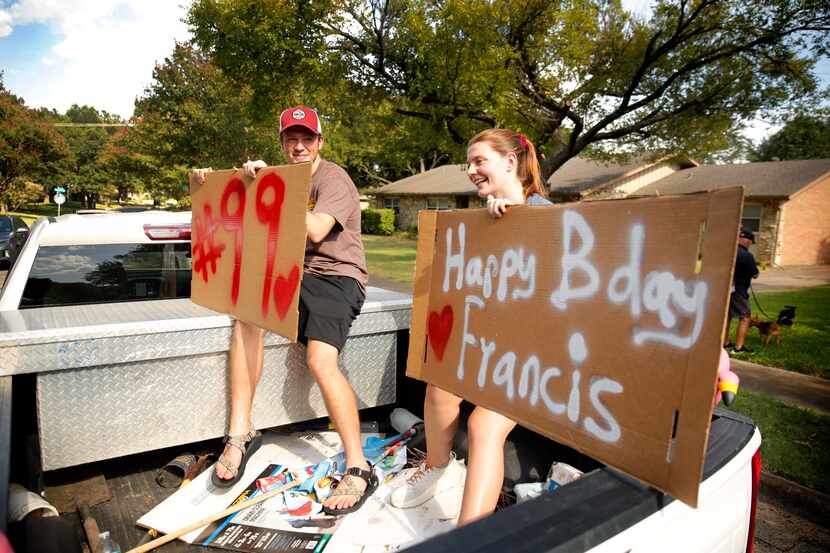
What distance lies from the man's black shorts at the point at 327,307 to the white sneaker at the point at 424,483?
0.64m

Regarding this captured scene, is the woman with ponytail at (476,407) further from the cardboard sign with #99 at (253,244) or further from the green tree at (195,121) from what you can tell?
the green tree at (195,121)

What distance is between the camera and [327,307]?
243 cm

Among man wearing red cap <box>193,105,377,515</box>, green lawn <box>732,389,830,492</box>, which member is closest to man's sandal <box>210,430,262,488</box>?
man wearing red cap <box>193,105,377,515</box>

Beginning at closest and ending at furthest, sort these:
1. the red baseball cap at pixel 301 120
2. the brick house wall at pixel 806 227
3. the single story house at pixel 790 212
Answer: the red baseball cap at pixel 301 120, the single story house at pixel 790 212, the brick house wall at pixel 806 227

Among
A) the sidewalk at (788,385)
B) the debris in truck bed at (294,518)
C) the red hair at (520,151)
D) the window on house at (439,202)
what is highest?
the window on house at (439,202)

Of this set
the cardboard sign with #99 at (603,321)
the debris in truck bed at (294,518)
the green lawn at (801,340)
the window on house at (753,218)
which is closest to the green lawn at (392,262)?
the green lawn at (801,340)

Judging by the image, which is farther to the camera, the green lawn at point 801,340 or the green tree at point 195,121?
the green tree at point 195,121

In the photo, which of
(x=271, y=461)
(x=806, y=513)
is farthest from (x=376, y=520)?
(x=806, y=513)

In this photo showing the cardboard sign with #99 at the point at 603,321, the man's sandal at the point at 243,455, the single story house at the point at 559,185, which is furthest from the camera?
the single story house at the point at 559,185

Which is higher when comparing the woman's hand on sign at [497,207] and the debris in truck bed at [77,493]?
the woman's hand on sign at [497,207]

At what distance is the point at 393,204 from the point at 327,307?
128 ft

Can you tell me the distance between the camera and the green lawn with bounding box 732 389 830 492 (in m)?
3.76

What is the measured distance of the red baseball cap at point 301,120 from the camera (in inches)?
101

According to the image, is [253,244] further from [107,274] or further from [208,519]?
[107,274]
